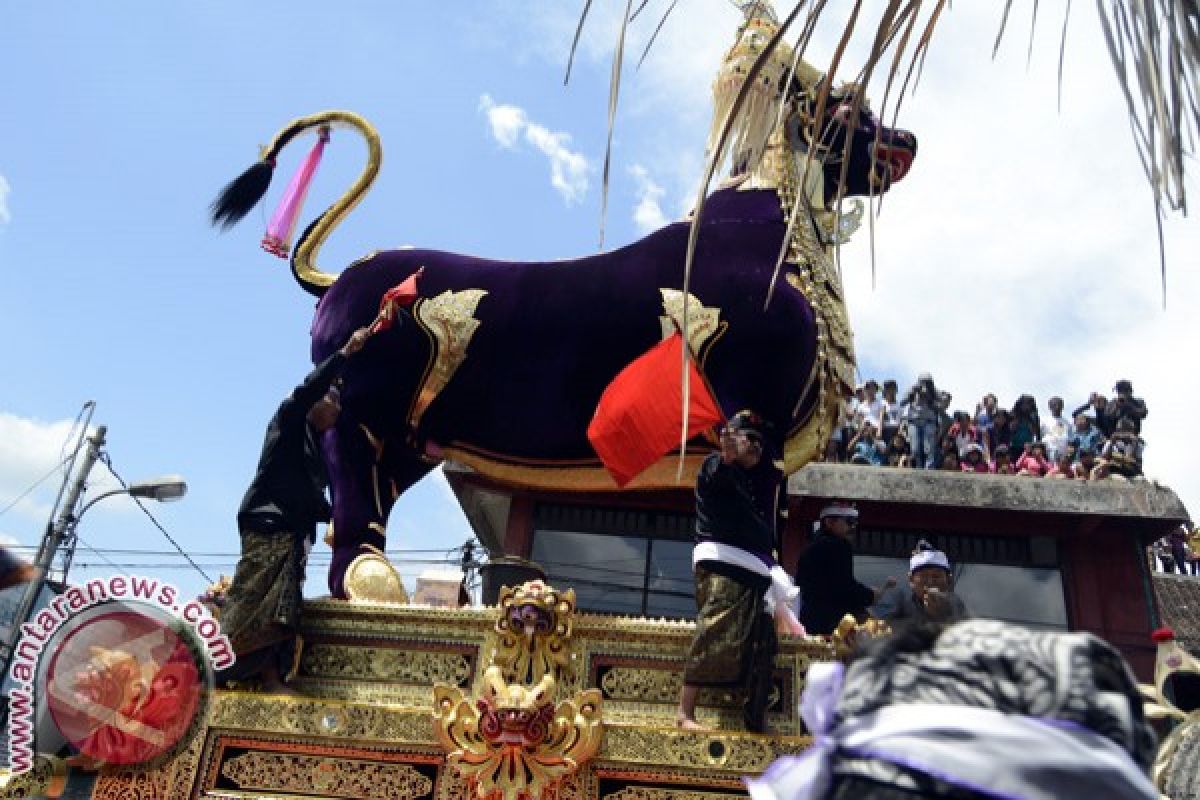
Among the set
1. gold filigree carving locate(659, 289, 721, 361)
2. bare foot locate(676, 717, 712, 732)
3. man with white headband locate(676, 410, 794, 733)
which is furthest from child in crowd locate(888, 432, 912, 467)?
bare foot locate(676, 717, 712, 732)

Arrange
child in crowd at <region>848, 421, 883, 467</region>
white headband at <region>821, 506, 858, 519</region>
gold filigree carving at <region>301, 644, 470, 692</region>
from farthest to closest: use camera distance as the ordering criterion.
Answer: child in crowd at <region>848, 421, 883, 467</region>, white headband at <region>821, 506, 858, 519</region>, gold filigree carving at <region>301, 644, 470, 692</region>

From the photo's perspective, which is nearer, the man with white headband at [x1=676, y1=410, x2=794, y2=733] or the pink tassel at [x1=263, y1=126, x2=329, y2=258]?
the man with white headband at [x1=676, y1=410, x2=794, y2=733]

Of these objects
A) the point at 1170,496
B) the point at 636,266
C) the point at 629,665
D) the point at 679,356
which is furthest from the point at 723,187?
the point at 1170,496

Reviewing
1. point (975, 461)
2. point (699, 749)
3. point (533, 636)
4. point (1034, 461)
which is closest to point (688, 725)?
point (699, 749)

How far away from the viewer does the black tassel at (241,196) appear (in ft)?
19.2

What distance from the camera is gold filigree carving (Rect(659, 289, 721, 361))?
15.9 ft

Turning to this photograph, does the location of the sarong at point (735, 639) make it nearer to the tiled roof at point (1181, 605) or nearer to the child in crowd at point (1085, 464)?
the child in crowd at point (1085, 464)

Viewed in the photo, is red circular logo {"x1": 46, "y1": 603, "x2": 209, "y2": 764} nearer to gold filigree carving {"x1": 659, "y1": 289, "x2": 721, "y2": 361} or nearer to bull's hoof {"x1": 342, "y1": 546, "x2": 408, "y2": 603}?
bull's hoof {"x1": 342, "y1": 546, "x2": 408, "y2": 603}

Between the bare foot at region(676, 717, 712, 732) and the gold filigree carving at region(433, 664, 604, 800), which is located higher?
the bare foot at region(676, 717, 712, 732)

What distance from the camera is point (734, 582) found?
4.10m

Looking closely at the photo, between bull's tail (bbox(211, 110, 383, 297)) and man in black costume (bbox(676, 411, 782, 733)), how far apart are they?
2.68 metres

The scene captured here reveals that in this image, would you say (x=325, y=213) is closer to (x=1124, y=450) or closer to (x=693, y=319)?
(x=693, y=319)

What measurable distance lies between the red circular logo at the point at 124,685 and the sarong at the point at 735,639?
204 cm

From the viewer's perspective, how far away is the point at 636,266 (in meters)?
5.16
